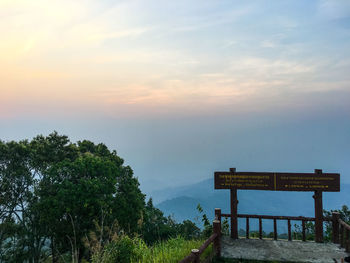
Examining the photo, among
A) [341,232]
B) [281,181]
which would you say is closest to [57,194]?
[281,181]

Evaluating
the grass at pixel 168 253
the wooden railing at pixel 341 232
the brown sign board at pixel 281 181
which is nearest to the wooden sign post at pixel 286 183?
the brown sign board at pixel 281 181

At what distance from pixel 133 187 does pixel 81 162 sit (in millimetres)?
4208

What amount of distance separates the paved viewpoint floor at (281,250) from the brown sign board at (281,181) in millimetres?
1955

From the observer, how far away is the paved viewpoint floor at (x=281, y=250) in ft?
28.3

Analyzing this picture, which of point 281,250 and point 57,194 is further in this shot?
point 57,194

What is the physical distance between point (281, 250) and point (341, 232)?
2.36m

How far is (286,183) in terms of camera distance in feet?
34.3

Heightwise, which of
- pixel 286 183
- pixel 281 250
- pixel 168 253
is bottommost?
pixel 281 250

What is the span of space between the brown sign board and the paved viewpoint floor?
77.0 inches

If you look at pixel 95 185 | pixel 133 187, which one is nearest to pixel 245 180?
pixel 95 185

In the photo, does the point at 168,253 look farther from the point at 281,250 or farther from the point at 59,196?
the point at 59,196

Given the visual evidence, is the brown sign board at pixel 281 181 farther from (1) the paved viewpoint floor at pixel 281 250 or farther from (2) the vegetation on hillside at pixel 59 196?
(2) the vegetation on hillside at pixel 59 196

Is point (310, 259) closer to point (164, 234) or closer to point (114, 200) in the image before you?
point (114, 200)

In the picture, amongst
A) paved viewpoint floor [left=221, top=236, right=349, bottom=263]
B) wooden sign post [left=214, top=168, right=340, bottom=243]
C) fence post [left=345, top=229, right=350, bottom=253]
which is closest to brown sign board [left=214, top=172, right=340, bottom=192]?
wooden sign post [left=214, top=168, right=340, bottom=243]
